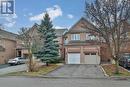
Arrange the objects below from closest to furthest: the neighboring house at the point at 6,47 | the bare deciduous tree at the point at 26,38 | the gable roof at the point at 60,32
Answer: the bare deciduous tree at the point at 26,38 → the neighboring house at the point at 6,47 → the gable roof at the point at 60,32

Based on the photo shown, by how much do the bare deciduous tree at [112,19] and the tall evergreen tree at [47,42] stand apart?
14.4m

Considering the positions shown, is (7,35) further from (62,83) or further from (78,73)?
(62,83)

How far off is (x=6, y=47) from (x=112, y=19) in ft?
109

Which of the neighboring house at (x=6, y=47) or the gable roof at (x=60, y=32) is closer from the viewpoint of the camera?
the neighboring house at (x=6, y=47)

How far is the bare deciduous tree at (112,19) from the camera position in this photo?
28859mm

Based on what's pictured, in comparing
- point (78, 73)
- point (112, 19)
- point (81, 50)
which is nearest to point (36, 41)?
point (81, 50)

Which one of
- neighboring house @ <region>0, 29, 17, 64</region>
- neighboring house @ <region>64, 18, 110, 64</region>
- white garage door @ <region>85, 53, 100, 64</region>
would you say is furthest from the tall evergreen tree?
neighboring house @ <region>0, 29, 17, 64</region>

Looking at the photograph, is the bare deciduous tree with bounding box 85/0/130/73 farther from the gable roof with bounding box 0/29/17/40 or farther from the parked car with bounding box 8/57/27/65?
the gable roof with bounding box 0/29/17/40

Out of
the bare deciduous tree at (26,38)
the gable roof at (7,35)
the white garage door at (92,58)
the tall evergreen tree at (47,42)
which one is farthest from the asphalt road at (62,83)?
the gable roof at (7,35)

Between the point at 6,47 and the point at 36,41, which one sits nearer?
the point at 36,41

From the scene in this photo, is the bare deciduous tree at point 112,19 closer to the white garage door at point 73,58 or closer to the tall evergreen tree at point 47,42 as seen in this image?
the tall evergreen tree at point 47,42

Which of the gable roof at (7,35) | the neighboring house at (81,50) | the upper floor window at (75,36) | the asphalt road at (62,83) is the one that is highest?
the gable roof at (7,35)

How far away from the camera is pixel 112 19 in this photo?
96.3ft

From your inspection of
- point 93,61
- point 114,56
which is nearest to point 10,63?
point 93,61
